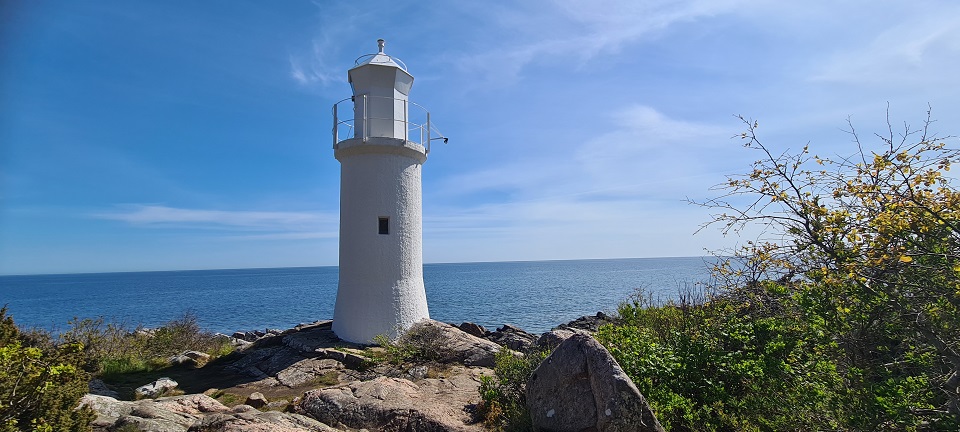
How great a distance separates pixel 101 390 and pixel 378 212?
720 cm

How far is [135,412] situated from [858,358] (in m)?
9.03

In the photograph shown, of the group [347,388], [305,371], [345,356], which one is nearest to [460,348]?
[345,356]

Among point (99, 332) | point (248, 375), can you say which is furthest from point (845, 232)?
point (99, 332)

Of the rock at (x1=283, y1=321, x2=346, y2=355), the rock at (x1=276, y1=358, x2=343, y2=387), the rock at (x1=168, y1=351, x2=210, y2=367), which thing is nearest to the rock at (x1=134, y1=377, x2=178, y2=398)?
the rock at (x1=276, y1=358, x2=343, y2=387)

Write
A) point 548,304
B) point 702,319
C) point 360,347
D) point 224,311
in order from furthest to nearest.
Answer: point 224,311
point 548,304
point 360,347
point 702,319

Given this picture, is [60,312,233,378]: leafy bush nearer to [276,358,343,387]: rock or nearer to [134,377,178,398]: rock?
[134,377,178,398]: rock

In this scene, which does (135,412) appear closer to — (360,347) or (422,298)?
(360,347)

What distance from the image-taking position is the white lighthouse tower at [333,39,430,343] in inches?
539

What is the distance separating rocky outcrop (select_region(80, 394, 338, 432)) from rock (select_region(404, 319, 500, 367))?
4973 mm

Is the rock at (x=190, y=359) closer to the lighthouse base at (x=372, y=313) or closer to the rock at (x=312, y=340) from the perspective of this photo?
the rock at (x=312, y=340)

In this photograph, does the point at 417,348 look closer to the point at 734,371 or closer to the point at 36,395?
the point at 734,371

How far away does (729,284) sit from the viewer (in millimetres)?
7184

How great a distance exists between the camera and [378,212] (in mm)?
13844

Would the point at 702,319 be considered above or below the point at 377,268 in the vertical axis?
below
